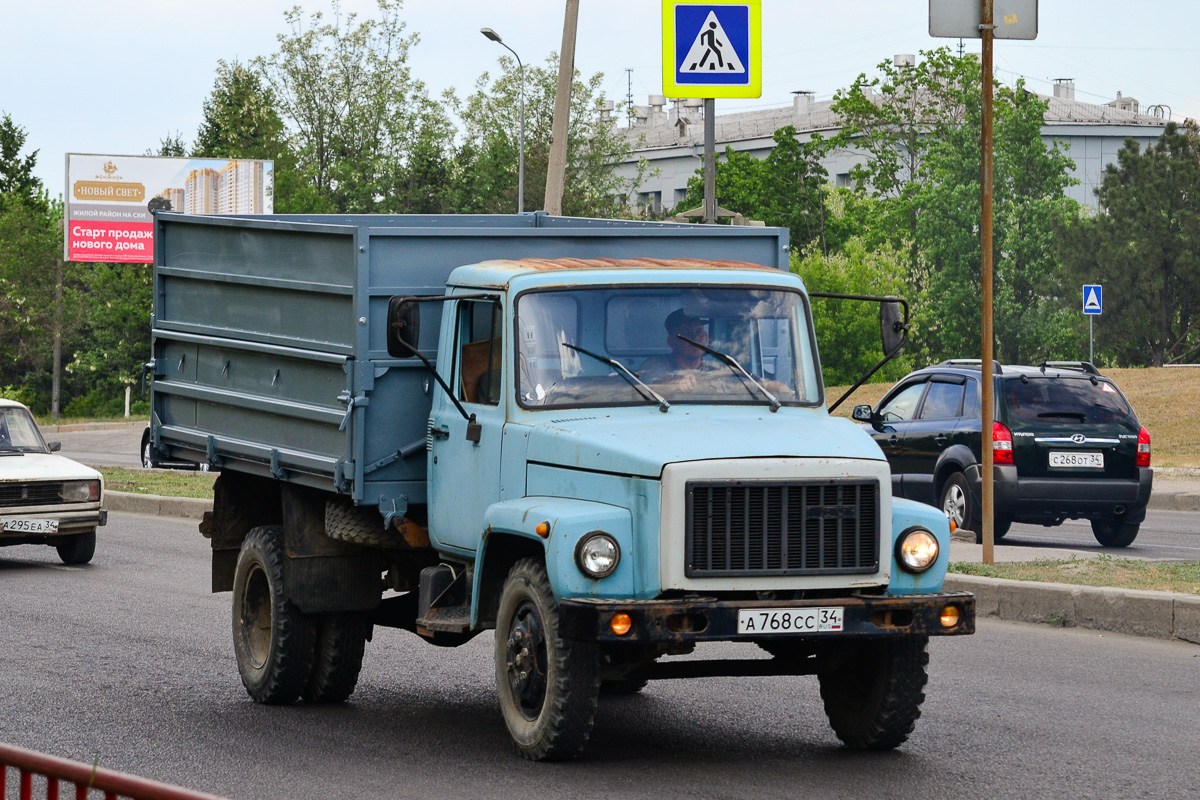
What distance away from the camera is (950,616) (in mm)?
6703

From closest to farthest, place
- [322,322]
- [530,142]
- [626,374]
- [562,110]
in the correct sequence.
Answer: [626,374]
[322,322]
[562,110]
[530,142]

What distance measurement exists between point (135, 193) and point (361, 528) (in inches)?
1990

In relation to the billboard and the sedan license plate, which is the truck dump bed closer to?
the sedan license plate

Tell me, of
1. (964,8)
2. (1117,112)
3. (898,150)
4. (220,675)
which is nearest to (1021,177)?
(898,150)

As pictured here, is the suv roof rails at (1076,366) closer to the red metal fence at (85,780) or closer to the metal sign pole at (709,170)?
the metal sign pole at (709,170)

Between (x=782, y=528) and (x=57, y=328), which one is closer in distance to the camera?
(x=782, y=528)

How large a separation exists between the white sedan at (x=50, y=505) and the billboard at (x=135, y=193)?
4022 centimetres

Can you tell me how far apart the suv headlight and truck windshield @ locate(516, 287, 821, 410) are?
9332mm

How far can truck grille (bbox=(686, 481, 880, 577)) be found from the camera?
6.44 meters

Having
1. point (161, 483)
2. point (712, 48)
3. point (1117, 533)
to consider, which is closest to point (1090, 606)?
point (1117, 533)

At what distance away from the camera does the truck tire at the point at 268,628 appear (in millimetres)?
8555

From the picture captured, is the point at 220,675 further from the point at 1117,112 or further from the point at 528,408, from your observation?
the point at 1117,112

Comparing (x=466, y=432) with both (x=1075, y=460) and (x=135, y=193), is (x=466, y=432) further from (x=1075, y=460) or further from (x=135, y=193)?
(x=135, y=193)

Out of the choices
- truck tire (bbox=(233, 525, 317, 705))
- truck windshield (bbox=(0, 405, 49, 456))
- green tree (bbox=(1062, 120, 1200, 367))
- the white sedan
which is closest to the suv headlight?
the white sedan
